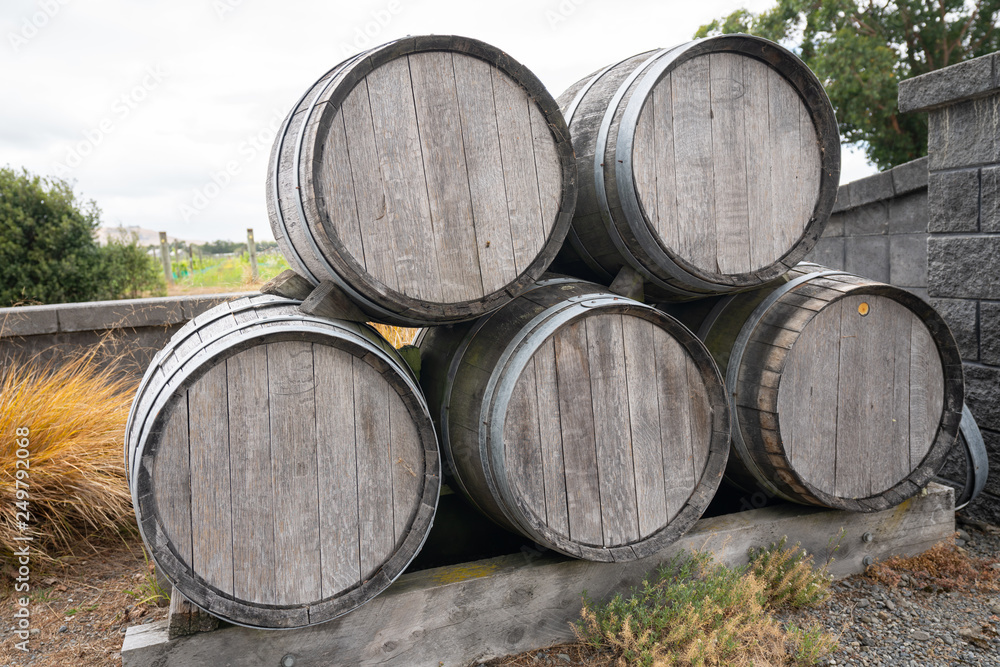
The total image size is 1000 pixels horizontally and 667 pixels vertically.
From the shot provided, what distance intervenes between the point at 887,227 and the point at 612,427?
13.5 ft

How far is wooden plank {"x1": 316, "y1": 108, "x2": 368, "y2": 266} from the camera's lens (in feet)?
5.92

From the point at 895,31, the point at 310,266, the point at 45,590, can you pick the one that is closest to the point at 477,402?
the point at 310,266

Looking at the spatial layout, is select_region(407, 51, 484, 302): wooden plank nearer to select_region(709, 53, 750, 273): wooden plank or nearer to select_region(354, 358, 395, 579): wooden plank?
select_region(354, 358, 395, 579): wooden plank

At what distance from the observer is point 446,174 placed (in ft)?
6.43

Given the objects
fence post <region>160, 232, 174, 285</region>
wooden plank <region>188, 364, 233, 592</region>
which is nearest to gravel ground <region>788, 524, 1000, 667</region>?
wooden plank <region>188, 364, 233, 592</region>

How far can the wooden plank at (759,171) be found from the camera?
90.5 inches

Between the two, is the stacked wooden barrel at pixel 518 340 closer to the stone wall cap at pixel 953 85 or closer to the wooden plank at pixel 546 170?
the wooden plank at pixel 546 170

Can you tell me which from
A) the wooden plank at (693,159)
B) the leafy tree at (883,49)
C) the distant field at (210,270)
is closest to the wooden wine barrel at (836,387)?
the wooden plank at (693,159)

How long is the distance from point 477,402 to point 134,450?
3.18ft

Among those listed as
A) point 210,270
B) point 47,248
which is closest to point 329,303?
point 47,248

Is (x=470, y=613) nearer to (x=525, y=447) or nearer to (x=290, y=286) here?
(x=525, y=447)

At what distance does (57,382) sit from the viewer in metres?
3.78

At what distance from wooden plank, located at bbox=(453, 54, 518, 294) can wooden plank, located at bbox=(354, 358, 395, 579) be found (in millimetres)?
445

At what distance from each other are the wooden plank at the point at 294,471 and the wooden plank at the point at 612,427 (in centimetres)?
87
